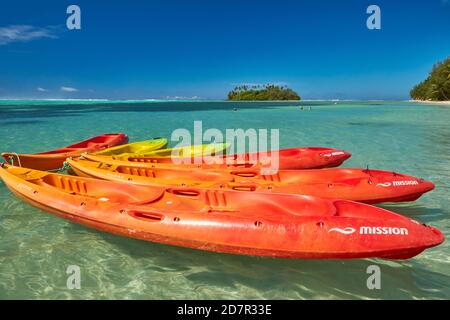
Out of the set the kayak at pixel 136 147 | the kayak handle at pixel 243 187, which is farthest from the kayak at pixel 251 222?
the kayak at pixel 136 147

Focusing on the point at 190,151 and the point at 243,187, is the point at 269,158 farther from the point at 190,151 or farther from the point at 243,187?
the point at 190,151

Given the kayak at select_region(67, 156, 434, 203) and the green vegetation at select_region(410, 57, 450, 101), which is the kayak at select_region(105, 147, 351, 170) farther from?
the green vegetation at select_region(410, 57, 450, 101)

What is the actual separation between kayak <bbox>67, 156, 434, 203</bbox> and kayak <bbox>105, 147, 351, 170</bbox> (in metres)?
0.93

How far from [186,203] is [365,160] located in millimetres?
9119

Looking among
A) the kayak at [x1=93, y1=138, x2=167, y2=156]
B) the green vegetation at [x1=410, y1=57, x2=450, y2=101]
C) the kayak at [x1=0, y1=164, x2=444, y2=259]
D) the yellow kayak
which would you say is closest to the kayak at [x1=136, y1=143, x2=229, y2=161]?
the yellow kayak

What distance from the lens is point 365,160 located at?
A: 12.4m

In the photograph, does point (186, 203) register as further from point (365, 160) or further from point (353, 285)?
point (365, 160)

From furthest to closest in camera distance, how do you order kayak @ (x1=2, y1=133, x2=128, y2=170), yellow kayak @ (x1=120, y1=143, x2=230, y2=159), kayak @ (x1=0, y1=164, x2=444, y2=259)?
yellow kayak @ (x1=120, y1=143, x2=230, y2=159) → kayak @ (x1=2, y1=133, x2=128, y2=170) → kayak @ (x1=0, y1=164, x2=444, y2=259)

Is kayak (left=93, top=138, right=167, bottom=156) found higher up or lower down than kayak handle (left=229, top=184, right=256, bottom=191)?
higher up

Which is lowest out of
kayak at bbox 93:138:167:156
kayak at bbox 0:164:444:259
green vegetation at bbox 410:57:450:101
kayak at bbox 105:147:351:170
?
Result: kayak at bbox 0:164:444:259

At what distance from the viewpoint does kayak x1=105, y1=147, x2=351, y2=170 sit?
27.6 feet

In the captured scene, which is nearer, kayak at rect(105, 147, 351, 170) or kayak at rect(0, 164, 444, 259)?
kayak at rect(0, 164, 444, 259)

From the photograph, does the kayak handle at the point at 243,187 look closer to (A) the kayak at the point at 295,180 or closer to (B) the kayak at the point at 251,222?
(A) the kayak at the point at 295,180
